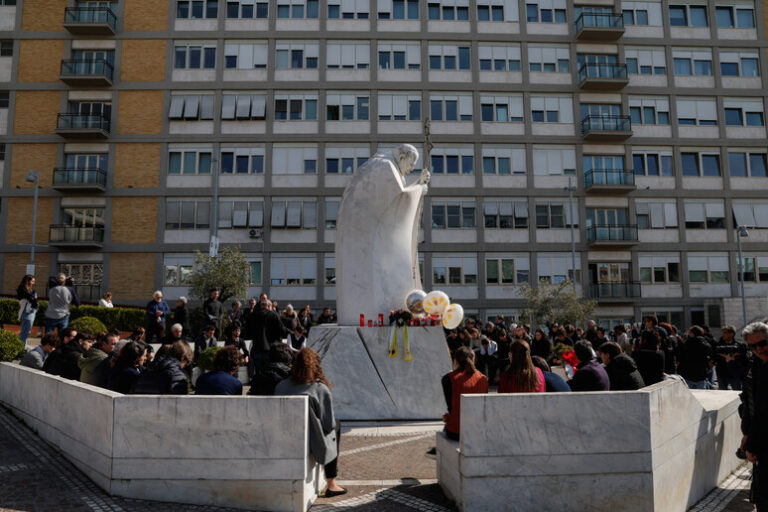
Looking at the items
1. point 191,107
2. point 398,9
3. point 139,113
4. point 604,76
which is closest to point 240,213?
point 191,107

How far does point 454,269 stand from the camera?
33562 millimetres

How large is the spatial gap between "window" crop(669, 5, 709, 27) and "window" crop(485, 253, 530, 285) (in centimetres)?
1876

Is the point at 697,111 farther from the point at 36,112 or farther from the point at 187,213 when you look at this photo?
the point at 36,112

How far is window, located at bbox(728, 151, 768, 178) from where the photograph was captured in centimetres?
3562

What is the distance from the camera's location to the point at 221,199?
33.3m

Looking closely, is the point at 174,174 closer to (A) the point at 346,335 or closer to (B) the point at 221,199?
(B) the point at 221,199

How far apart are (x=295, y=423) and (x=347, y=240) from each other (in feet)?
18.7

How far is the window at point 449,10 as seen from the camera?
35.1 metres

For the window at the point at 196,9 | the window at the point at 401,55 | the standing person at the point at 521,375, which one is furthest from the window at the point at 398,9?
the standing person at the point at 521,375

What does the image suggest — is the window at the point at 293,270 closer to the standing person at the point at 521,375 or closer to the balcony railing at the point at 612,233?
the balcony railing at the point at 612,233

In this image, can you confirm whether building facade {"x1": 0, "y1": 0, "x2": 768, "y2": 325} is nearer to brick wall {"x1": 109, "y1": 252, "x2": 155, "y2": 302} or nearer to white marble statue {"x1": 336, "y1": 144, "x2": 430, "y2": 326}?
brick wall {"x1": 109, "y1": 252, "x2": 155, "y2": 302}

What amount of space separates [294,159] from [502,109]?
516 inches

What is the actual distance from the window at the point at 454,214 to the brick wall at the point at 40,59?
960 inches

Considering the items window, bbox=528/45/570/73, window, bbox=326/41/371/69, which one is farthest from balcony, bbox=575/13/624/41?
window, bbox=326/41/371/69
